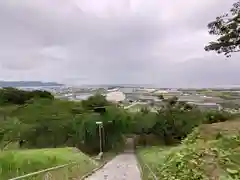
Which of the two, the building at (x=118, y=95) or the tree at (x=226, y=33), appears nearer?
the tree at (x=226, y=33)

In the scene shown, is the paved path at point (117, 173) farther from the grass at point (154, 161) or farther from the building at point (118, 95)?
the building at point (118, 95)

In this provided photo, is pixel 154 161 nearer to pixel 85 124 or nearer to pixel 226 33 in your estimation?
pixel 226 33

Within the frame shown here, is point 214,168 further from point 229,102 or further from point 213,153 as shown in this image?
point 229,102

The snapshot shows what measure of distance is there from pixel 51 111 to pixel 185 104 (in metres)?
17.1

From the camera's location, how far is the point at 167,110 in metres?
51.1

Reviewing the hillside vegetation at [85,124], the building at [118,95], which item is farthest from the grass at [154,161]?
the building at [118,95]

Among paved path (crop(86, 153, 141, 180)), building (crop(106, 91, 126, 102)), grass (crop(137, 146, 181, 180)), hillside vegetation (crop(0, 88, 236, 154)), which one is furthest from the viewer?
building (crop(106, 91, 126, 102))

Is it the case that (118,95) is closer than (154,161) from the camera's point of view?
No

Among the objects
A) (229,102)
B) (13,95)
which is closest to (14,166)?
(229,102)

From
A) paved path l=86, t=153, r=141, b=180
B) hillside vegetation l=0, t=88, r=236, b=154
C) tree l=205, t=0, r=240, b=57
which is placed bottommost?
hillside vegetation l=0, t=88, r=236, b=154

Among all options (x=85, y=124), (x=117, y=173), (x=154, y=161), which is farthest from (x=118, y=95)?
(x=117, y=173)

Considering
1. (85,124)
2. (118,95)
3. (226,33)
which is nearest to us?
(226,33)

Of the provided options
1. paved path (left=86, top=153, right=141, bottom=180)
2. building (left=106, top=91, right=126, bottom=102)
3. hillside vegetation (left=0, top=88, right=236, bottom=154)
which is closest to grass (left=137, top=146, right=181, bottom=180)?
paved path (left=86, top=153, right=141, bottom=180)

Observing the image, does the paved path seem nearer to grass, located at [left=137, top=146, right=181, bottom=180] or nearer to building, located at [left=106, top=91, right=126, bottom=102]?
grass, located at [left=137, top=146, right=181, bottom=180]
